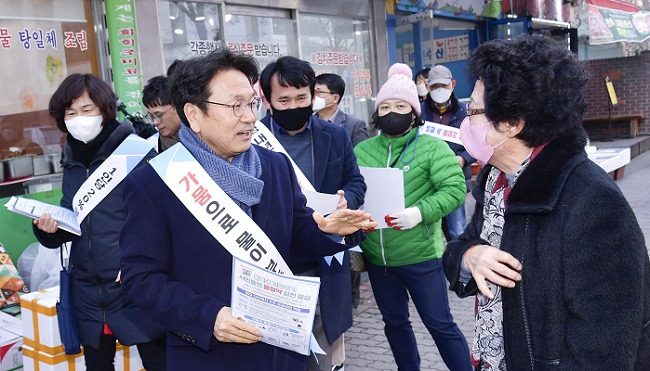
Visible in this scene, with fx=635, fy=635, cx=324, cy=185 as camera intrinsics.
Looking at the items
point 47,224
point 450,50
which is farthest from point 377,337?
point 450,50

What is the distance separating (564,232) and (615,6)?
52.6 feet

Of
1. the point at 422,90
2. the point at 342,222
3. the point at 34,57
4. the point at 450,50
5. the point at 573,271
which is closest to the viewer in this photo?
the point at 573,271

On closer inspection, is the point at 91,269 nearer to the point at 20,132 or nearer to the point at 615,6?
the point at 20,132

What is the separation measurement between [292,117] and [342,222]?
1.28m

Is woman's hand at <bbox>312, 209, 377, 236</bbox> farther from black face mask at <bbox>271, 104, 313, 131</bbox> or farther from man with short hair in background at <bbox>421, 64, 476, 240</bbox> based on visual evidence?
man with short hair in background at <bbox>421, 64, 476, 240</bbox>

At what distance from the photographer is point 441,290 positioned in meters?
3.81

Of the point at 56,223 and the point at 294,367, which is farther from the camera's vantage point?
the point at 56,223

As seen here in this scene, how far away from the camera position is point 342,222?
2426 millimetres

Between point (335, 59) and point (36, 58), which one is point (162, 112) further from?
point (335, 59)

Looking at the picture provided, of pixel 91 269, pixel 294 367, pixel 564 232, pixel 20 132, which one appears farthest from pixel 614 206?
pixel 20 132

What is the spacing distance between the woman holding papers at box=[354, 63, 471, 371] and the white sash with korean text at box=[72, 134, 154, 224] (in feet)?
4.84

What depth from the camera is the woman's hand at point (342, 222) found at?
7.88 feet

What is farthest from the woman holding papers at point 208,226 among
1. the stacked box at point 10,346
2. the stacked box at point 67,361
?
the stacked box at point 10,346

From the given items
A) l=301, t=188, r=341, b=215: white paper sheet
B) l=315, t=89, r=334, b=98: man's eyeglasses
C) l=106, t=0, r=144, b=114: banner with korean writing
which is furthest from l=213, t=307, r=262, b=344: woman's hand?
l=106, t=0, r=144, b=114: banner with korean writing
